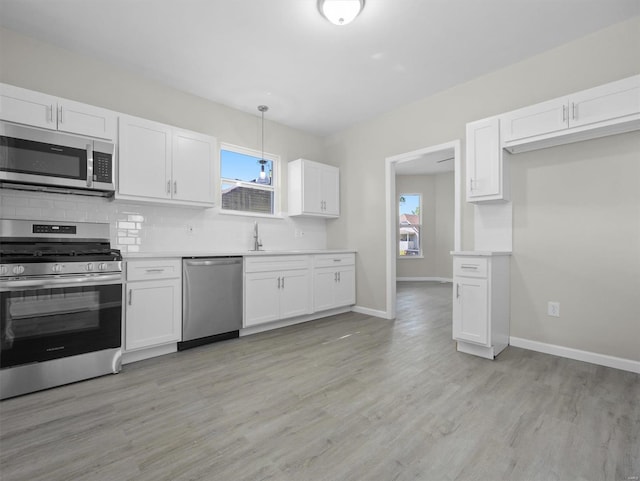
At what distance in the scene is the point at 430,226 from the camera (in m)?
8.29

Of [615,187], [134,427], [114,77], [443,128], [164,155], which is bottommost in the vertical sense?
[134,427]

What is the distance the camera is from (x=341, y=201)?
4863 mm

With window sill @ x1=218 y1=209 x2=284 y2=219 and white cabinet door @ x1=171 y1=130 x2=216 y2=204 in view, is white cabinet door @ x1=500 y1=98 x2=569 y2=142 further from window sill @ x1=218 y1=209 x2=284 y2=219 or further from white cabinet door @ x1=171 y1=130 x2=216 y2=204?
white cabinet door @ x1=171 y1=130 x2=216 y2=204

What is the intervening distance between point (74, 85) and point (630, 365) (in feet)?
17.5

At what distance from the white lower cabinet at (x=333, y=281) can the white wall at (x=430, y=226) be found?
4.00 meters

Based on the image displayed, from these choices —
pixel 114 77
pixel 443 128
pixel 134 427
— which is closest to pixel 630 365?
pixel 443 128

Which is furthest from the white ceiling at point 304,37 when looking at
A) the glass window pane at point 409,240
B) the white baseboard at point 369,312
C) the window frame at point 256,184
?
the glass window pane at point 409,240

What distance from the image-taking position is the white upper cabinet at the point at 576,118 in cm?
227

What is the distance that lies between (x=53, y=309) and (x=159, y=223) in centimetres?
131

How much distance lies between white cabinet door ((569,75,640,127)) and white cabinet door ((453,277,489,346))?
1.51 m

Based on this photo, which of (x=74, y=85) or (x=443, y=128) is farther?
(x=443, y=128)

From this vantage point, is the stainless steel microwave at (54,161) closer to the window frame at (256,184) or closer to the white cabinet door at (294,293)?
the window frame at (256,184)

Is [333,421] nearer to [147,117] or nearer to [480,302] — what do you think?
[480,302]

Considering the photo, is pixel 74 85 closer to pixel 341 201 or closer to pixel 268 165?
pixel 268 165
